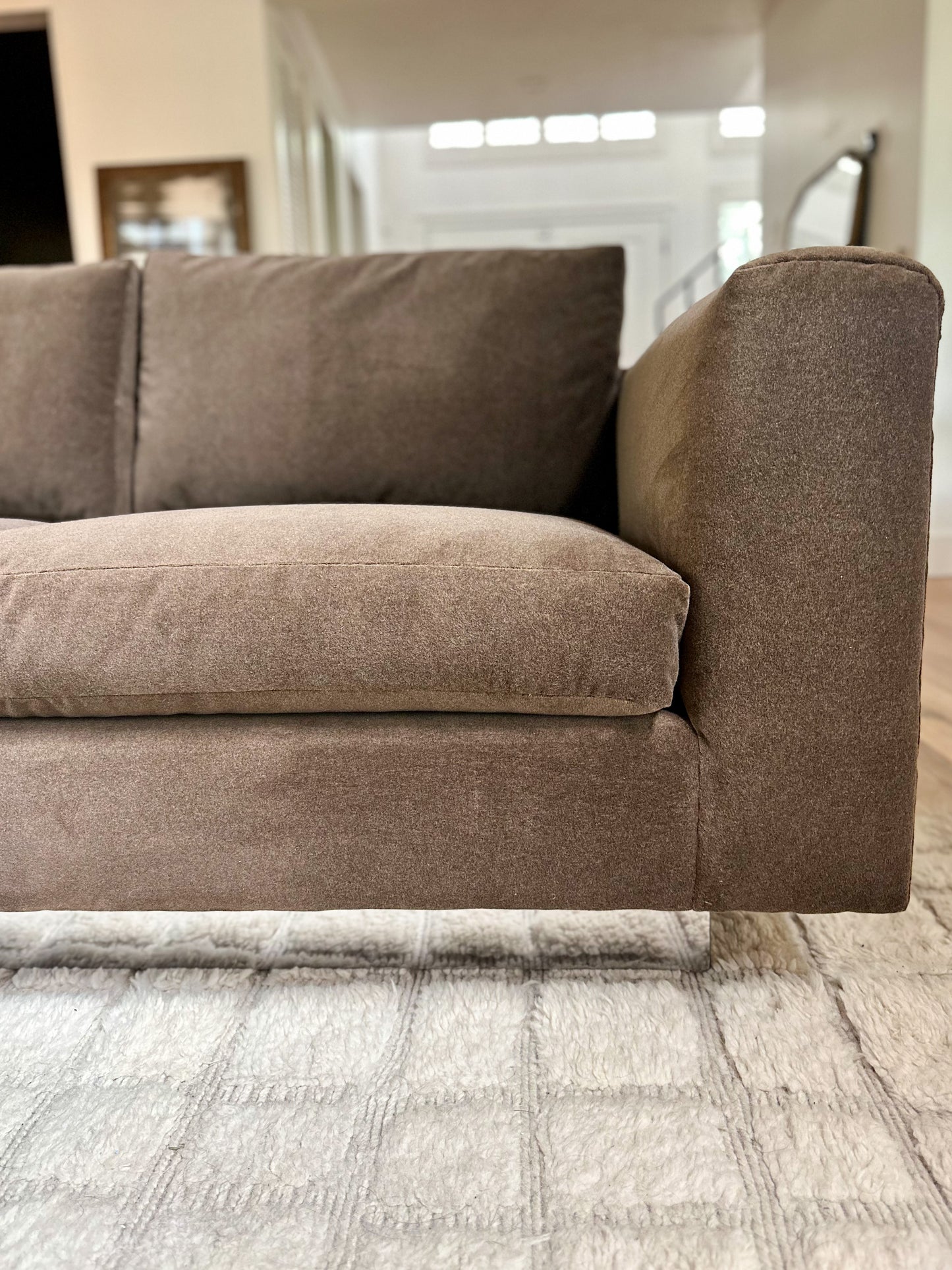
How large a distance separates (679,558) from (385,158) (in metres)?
8.84

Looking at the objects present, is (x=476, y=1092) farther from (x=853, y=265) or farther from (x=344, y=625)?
(x=853, y=265)

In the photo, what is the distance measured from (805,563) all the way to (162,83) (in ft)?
15.9

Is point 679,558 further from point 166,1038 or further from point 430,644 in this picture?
point 166,1038

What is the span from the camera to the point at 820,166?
4.87 meters

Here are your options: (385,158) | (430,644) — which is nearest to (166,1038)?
(430,644)

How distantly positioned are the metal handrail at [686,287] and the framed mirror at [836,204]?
3.25 meters

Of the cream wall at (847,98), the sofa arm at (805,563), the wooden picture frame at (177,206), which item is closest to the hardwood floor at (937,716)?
the sofa arm at (805,563)

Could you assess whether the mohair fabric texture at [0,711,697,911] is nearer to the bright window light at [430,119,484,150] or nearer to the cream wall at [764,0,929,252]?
the cream wall at [764,0,929,252]

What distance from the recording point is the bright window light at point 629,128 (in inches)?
330

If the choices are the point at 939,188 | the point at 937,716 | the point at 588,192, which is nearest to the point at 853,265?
the point at 937,716

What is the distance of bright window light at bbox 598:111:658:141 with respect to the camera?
8.38m

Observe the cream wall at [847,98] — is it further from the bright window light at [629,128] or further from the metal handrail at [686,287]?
the bright window light at [629,128]

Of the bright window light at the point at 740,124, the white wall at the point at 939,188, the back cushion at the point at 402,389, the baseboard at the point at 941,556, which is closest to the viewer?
the back cushion at the point at 402,389

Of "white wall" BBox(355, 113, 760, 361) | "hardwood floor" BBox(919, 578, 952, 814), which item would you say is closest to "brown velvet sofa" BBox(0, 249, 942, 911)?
"hardwood floor" BBox(919, 578, 952, 814)
